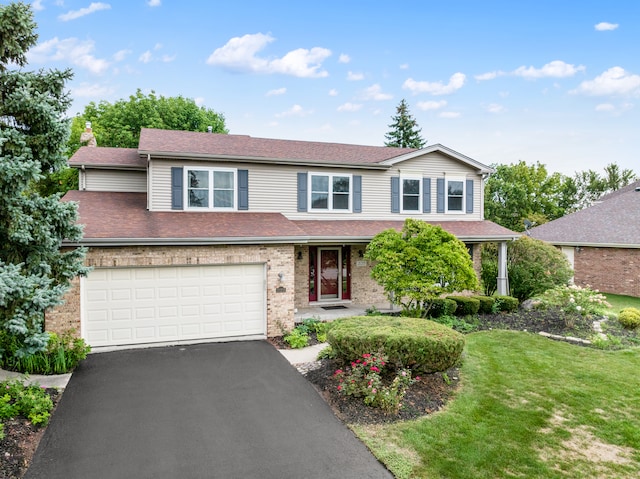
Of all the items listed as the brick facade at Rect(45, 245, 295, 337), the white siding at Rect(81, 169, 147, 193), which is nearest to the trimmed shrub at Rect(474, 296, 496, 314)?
the brick facade at Rect(45, 245, 295, 337)

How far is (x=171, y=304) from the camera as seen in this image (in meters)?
10.3

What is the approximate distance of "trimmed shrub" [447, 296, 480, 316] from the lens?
13500 millimetres

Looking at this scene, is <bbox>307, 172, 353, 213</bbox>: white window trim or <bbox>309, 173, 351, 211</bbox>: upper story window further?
<bbox>309, 173, 351, 211</bbox>: upper story window

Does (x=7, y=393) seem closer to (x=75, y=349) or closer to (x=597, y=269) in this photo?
(x=75, y=349)

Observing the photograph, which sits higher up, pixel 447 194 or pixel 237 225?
pixel 447 194

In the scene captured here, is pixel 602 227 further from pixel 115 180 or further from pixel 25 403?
pixel 25 403

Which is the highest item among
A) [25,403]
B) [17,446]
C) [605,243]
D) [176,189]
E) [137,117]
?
[137,117]

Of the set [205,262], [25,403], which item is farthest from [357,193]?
[25,403]

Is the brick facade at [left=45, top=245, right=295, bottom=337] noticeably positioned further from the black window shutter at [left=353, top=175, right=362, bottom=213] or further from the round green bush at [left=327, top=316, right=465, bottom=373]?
the black window shutter at [left=353, top=175, right=362, bottom=213]

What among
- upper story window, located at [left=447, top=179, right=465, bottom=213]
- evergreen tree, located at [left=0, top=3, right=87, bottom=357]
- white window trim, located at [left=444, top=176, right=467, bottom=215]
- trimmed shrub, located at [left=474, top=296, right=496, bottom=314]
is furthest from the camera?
upper story window, located at [left=447, top=179, right=465, bottom=213]

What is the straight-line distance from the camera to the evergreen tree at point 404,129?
1652 inches

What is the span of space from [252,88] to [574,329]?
21.9 m

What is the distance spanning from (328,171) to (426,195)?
13.7ft

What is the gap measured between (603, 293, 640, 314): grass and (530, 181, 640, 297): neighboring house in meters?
0.61
